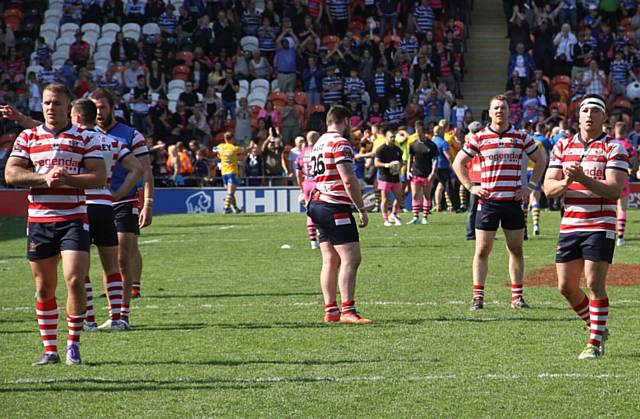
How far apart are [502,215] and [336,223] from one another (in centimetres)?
192

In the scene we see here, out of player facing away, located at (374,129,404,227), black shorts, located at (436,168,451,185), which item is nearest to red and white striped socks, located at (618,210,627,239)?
player facing away, located at (374,129,404,227)

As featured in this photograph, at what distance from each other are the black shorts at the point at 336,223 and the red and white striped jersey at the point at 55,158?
2998 millimetres

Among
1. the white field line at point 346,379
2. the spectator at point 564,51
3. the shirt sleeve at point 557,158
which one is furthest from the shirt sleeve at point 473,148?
the spectator at point 564,51

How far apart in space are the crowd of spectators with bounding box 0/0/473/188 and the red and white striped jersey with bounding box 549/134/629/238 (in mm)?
23355

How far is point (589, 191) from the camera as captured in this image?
9000 millimetres

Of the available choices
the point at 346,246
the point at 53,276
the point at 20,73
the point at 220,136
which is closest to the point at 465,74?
the point at 220,136

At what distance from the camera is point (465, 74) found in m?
37.9

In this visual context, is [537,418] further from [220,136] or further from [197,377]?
[220,136]

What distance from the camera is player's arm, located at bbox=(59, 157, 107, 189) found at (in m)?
8.53

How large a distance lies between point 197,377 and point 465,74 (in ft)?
99.9

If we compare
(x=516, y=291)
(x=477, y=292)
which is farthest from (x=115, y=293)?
(x=516, y=291)

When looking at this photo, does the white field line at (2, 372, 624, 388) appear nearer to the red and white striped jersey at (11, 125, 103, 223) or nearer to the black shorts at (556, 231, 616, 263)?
the black shorts at (556, 231, 616, 263)

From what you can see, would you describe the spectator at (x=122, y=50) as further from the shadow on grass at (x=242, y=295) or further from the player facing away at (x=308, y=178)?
the shadow on grass at (x=242, y=295)

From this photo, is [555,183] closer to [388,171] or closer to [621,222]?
[621,222]
